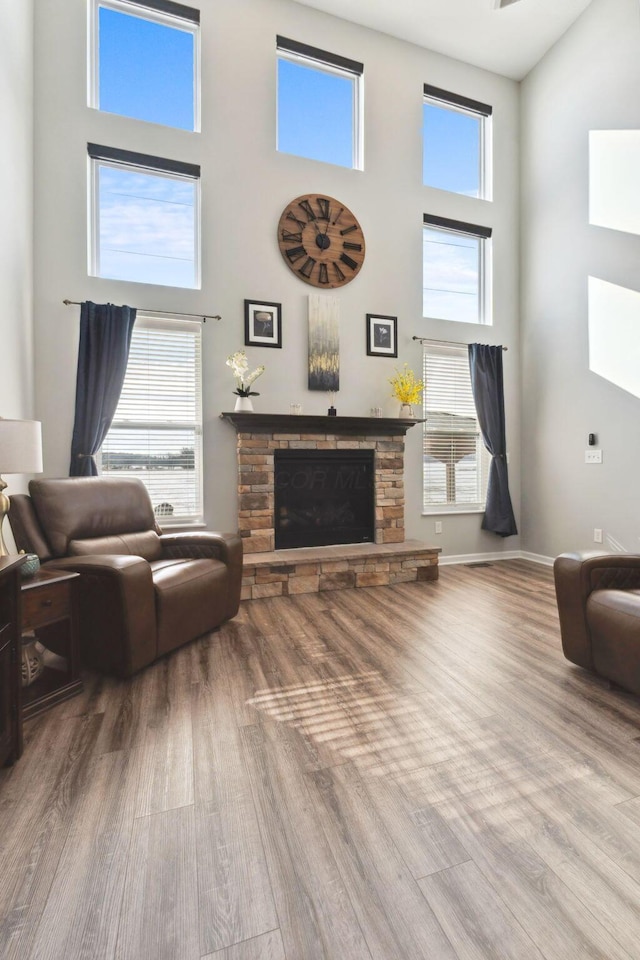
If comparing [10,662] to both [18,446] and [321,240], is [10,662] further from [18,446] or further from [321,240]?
[321,240]

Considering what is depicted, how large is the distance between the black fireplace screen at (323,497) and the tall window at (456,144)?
3230mm

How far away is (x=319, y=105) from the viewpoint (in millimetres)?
4676

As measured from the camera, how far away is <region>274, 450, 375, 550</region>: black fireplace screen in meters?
4.45

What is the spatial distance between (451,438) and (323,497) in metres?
1.72

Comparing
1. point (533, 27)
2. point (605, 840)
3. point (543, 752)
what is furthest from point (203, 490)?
point (533, 27)

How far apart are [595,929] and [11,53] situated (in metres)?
5.15

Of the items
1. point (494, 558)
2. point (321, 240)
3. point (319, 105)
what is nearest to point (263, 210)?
point (321, 240)

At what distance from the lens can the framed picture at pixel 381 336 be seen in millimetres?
4785

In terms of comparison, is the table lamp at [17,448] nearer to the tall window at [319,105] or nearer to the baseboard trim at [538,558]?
the tall window at [319,105]

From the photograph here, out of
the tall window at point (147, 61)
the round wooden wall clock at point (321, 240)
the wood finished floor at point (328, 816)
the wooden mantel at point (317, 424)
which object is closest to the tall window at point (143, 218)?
the tall window at point (147, 61)

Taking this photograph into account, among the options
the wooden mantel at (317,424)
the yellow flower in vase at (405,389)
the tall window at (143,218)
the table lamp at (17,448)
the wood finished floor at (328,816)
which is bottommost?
the wood finished floor at (328,816)

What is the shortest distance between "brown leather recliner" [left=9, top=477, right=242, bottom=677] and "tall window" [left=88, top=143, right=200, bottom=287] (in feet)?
6.84

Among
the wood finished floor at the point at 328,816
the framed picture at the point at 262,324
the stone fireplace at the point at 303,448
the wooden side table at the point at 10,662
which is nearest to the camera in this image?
the wood finished floor at the point at 328,816

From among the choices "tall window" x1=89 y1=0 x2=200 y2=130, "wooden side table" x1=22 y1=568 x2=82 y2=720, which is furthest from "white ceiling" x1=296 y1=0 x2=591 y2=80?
"wooden side table" x1=22 y1=568 x2=82 y2=720
